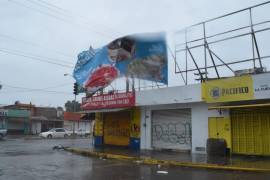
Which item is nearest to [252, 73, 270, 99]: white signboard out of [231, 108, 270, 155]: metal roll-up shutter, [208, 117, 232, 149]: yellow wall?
[231, 108, 270, 155]: metal roll-up shutter

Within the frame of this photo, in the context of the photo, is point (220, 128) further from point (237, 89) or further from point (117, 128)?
point (117, 128)

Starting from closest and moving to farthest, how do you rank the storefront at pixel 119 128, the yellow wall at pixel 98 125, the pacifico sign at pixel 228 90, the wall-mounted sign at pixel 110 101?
the pacifico sign at pixel 228 90 → the wall-mounted sign at pixel 110 101 → the storefront at pixel 119 128 → the yellow wall at pixel 98 125

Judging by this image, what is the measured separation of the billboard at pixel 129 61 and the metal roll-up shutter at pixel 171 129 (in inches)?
94.7

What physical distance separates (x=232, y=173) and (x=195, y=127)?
8.77 metres

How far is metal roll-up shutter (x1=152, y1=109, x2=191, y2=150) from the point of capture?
77.2 ft

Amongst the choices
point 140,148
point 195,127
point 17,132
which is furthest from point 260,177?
point 17,132

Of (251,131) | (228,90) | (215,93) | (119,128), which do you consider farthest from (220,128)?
(119,128)

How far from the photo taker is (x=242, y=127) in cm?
2012

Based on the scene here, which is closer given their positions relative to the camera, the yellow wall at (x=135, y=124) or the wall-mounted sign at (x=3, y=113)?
the yellow wall at (x=135, y=124)

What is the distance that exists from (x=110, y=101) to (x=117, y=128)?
2.68 m

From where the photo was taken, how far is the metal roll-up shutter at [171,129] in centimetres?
2352

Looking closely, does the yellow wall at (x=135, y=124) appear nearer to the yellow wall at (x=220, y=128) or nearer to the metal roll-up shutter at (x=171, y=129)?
the metal roll-up shutter at (x=171, y=129)

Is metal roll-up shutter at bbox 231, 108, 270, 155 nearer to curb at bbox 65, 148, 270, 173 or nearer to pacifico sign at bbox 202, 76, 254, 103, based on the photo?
pacifico sign at bbox 202, 76, 254, 103

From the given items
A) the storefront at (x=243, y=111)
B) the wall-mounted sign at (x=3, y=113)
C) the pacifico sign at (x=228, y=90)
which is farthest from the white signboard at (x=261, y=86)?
the wall-mounted sign at (x=3, y=113)
